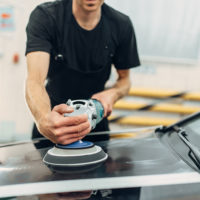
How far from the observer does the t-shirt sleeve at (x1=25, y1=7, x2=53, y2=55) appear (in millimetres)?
1632

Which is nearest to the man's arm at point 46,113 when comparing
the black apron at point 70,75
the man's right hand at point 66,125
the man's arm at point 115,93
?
the man's right hand at point 66,125

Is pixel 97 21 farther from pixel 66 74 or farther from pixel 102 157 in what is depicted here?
pixel 102 157

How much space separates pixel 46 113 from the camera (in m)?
1.39

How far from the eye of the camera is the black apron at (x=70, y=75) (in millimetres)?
1729

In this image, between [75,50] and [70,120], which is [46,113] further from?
[75,50]

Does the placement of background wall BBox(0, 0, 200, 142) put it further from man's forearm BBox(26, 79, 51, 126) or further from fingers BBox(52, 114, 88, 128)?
fingers BBox(52, 114, 88, 128)

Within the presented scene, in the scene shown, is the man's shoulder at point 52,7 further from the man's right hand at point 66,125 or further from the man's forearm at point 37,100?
the man's right hand at point 66,125

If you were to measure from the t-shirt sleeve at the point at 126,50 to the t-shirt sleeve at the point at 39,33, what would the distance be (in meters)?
0.38

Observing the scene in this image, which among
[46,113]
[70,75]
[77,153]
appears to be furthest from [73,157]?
[70,75]

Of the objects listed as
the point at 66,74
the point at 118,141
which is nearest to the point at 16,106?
the point at 66,74

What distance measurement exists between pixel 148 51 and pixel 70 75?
198 centimetres

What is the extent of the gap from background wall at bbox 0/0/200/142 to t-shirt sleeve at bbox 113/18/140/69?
1.68 meters

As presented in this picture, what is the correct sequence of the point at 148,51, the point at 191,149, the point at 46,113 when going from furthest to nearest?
the point at 148,51 < the point at 46,113 < the point at 191,149

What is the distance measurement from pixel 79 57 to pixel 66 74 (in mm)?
108
